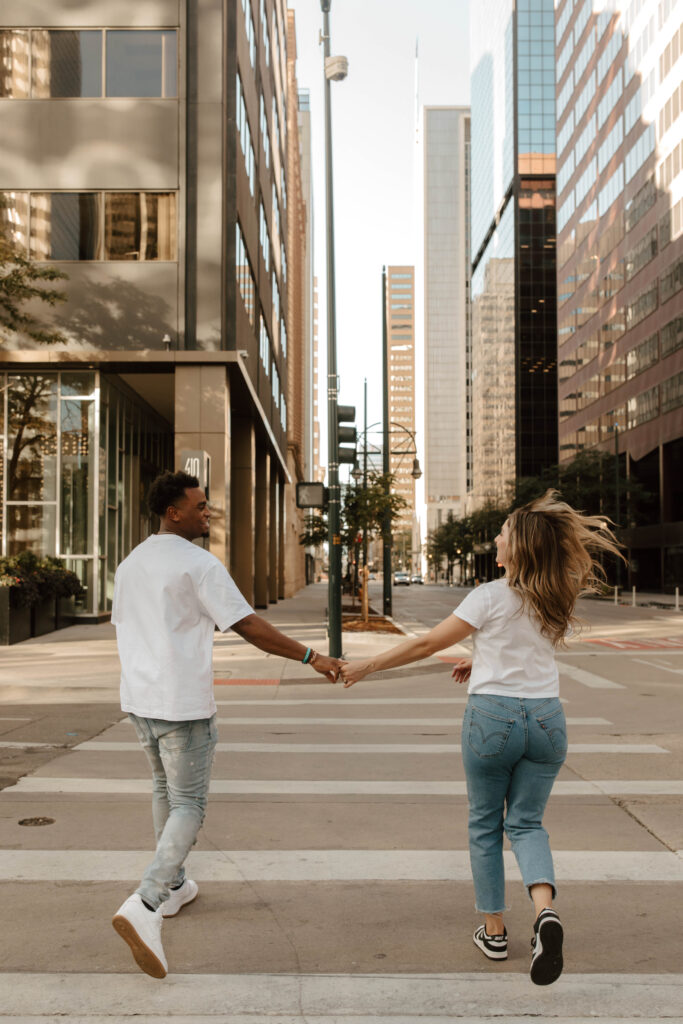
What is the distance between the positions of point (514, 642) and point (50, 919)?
238 cm

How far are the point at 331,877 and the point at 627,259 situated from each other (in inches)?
2808

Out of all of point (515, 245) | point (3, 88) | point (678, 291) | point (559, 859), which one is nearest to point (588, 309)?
point (678, 291)

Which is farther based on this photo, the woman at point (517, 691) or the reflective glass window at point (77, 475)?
the reflective glass window at point (77, 475)

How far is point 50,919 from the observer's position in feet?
13.7

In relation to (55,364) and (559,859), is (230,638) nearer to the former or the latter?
(55,364)

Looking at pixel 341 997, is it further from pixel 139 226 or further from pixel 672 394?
pixel 672 394

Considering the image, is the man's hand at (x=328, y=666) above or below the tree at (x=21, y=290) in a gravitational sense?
below

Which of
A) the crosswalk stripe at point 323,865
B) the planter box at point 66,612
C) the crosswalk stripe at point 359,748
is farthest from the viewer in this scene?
the planter box at point 66,612

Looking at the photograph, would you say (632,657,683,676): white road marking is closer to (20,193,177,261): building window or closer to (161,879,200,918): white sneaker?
(161,879,200,918): white sneaker

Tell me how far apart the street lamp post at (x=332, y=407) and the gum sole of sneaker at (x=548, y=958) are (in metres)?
12.3

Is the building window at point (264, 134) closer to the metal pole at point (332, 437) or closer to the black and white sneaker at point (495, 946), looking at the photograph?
the metal pole at point (332, 437)

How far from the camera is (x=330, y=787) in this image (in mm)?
6793

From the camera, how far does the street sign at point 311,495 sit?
15984 millimetres

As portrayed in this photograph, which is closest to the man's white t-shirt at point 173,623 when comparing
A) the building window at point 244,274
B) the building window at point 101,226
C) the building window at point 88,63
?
the building window at point 101,226
